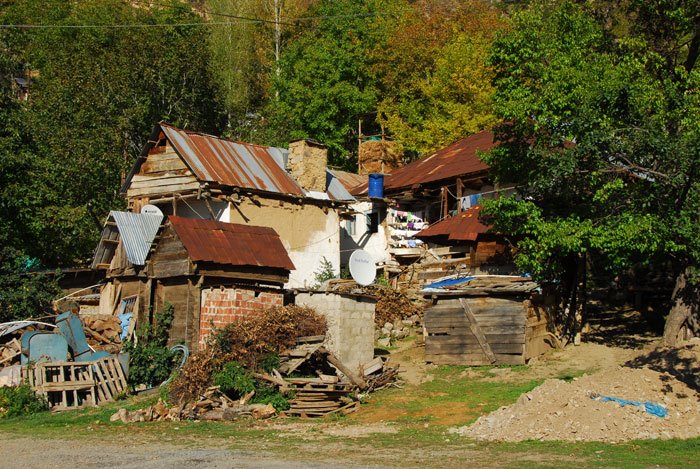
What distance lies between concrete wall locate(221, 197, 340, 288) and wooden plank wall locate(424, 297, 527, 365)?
7129 millimetres

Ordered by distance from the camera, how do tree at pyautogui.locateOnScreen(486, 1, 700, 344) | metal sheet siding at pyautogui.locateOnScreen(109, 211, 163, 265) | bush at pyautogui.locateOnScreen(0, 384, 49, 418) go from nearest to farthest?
bush at pyautogui.locateOnScreen(0, 384, 49, 418) → tree at pyautogui.locateOnScreen(486, 1, 700, 344) → metal sheet siding at pyautogui.locateOnScreen(109, 211, 163, 265)

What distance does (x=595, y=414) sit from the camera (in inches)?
629

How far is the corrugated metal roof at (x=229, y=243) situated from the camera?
23.7 meters

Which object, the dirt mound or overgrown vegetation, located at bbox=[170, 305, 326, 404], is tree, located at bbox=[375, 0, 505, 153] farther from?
the dirt mound

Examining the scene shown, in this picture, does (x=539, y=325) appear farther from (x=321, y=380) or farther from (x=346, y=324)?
(x=321, y=380)

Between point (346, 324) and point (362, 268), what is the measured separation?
4.60 metres

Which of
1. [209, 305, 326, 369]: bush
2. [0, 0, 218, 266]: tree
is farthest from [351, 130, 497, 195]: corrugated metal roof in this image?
[209, 305, 326, 369]: bush

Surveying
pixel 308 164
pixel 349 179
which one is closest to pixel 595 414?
pixel 308 164

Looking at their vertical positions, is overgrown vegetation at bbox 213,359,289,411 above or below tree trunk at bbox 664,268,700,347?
below

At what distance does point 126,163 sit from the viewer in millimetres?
40531

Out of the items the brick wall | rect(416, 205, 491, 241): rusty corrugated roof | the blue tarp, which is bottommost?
the brick wall

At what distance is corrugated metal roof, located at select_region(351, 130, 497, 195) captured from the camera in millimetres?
35281

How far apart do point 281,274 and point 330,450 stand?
10.9m

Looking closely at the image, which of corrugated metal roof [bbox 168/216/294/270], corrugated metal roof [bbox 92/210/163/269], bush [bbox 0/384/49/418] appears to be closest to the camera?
bush [bbox 0/384/49/418]
